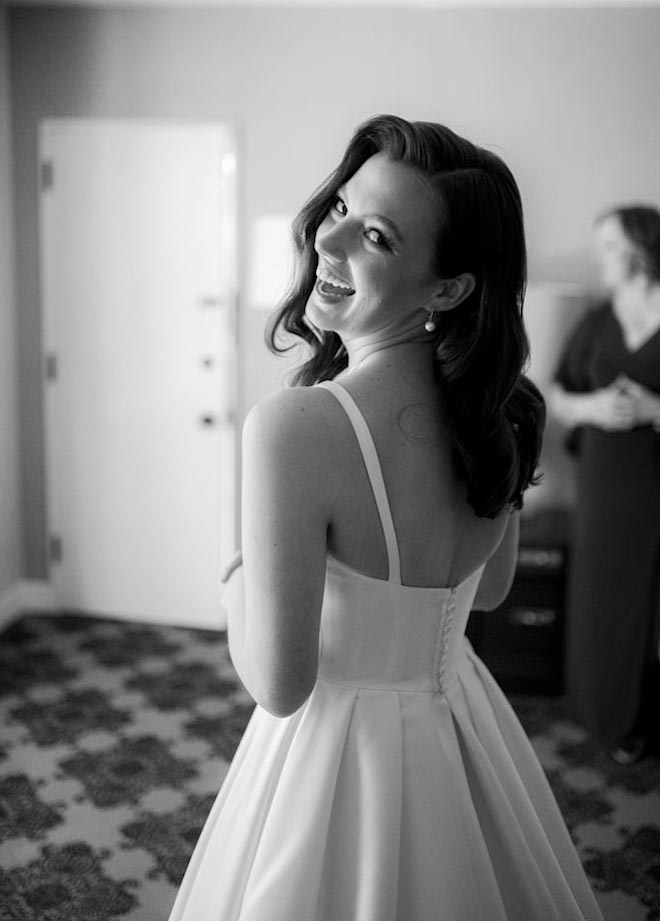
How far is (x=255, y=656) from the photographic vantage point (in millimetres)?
1089

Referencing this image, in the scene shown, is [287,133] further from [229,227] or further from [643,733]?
[643,733]

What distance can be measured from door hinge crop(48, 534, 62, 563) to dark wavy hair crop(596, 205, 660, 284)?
2921 millimetres

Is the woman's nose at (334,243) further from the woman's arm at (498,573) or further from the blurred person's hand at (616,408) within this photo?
the blurred person's hand at (616,408)

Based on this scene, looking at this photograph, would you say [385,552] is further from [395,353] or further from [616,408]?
[616,408]

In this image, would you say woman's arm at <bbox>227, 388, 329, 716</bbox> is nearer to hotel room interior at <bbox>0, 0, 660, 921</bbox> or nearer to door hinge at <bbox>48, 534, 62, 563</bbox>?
hotel room interior at <bbox>0, 0, 660, 921</bbox>

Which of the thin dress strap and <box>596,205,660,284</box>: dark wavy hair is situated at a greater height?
<box>596,205,660,284</box>: dark wavy hair

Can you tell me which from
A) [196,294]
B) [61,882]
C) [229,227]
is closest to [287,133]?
[229,227]

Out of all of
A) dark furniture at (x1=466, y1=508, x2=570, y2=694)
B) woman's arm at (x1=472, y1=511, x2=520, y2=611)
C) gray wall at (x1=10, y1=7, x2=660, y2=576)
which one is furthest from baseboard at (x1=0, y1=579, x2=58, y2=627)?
woman's arm at (x1=472, y1=511, x2=520, y2=611)

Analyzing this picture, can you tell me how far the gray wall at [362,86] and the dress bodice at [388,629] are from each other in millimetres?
3217

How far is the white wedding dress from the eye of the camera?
113 centimetres

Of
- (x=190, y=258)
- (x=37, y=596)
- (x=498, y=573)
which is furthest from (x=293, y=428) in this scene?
(x=37, y=596)

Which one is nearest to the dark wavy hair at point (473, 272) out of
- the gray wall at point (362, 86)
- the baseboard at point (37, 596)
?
the gray wall at point (362, 86)

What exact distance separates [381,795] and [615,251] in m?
2.78

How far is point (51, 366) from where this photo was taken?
454 centimetres
